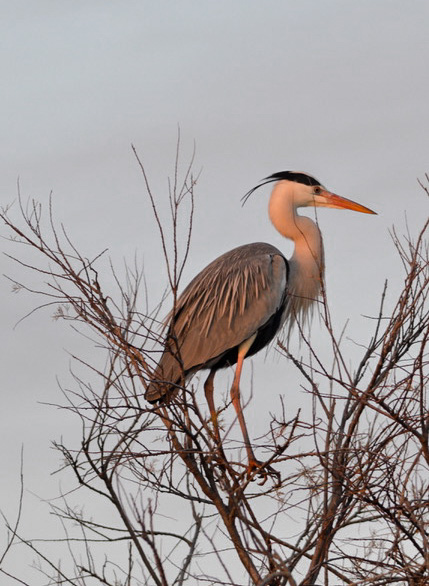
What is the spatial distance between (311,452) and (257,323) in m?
2.82

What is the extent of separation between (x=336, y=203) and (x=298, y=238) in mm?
406

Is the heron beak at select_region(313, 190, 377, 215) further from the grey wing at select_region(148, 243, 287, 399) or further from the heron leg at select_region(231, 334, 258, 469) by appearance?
the heron leg at select_region(231, 334, 258, 469)

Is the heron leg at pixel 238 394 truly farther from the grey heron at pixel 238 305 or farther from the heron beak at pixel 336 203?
the heron beak at pixel 336 203

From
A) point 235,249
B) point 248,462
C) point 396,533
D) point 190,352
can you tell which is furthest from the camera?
point 235,249

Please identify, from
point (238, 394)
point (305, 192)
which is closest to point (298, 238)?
point (305, 192)

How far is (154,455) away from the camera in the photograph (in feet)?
15.1

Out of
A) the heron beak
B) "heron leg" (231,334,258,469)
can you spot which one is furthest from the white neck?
"heron leg" (231,334,258,469)

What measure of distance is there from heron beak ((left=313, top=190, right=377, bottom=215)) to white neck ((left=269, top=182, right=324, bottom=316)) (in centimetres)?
19

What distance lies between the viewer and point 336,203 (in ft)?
25.8

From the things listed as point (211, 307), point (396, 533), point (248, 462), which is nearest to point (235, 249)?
point (211, 307)

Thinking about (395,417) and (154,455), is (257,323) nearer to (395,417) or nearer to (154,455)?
(154,455)

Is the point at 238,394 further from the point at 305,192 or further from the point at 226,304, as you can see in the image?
the point at 305,192

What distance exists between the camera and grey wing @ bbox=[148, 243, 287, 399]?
6.86 metres

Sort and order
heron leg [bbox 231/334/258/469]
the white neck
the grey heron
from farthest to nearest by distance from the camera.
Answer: the white neck → the grey heron → heron leg [bbox 231/334/258/469]
